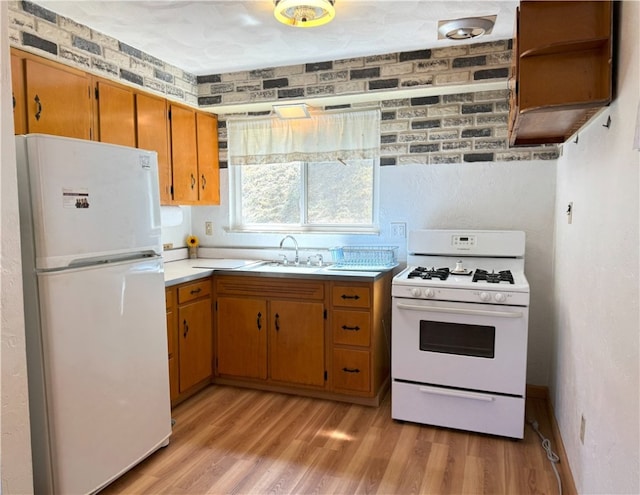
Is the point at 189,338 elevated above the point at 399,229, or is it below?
below

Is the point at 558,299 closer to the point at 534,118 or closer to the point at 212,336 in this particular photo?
the point at 534,118

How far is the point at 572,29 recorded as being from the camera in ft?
5.03

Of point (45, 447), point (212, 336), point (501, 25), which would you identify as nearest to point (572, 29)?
point (501, 25)

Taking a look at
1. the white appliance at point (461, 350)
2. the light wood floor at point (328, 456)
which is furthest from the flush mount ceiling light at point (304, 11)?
the light wood floor at point (328, 456)

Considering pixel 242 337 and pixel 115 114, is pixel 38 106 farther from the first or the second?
pixel 242 337

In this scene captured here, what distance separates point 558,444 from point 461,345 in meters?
0.69

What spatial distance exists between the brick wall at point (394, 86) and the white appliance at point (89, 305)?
3.27ft

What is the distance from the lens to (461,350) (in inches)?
100

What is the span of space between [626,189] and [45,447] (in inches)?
90.9

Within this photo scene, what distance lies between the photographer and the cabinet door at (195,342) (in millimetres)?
2934

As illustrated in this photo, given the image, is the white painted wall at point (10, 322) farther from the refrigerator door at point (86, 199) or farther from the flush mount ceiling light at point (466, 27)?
the flush mount ceiling light at point (466, 27)

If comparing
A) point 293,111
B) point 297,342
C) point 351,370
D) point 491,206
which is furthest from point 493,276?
point 293,111

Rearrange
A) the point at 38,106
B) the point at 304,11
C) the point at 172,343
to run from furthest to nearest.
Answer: the point at 172,343, the point at 38,106, the point at 304,11

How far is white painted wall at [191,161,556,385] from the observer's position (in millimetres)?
3021
